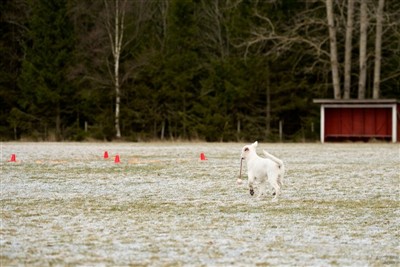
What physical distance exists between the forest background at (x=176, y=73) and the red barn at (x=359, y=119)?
2.77m

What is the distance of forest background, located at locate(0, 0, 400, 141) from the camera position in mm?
53281

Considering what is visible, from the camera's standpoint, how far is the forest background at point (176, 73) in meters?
53.3

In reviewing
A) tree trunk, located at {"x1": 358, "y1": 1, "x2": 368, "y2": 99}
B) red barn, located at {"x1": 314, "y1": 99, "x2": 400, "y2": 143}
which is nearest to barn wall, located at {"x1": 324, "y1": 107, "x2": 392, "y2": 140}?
red barn, located at {"x1": 314, "y1": 99, "x2": 400, "y2": 143}

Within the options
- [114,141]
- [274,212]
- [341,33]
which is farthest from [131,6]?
[274,212]

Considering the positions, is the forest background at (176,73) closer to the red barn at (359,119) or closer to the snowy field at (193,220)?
the red barn at (359,119)

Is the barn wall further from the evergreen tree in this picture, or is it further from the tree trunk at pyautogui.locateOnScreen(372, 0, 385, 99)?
the evergreen tree

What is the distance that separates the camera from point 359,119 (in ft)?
159

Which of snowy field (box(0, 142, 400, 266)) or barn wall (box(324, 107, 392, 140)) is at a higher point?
barn wall (box(324, 107, 392, 140))

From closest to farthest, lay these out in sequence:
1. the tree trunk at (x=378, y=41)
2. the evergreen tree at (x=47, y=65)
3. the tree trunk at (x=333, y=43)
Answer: the tree trunk at (x=378, y=41) < the tree trunk at (x=333, y=43) < the evergreen tree at (x=47, y=65)

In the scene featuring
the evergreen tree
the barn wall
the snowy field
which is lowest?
the snowy field

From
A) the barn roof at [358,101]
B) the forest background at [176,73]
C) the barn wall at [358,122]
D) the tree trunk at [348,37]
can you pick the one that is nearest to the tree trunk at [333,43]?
the forest background at [176,73]

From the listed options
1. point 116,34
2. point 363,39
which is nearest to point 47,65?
point 116,34

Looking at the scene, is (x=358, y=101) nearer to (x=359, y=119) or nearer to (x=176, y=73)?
(x=359, y=119)

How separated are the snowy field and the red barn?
88.6 feet
